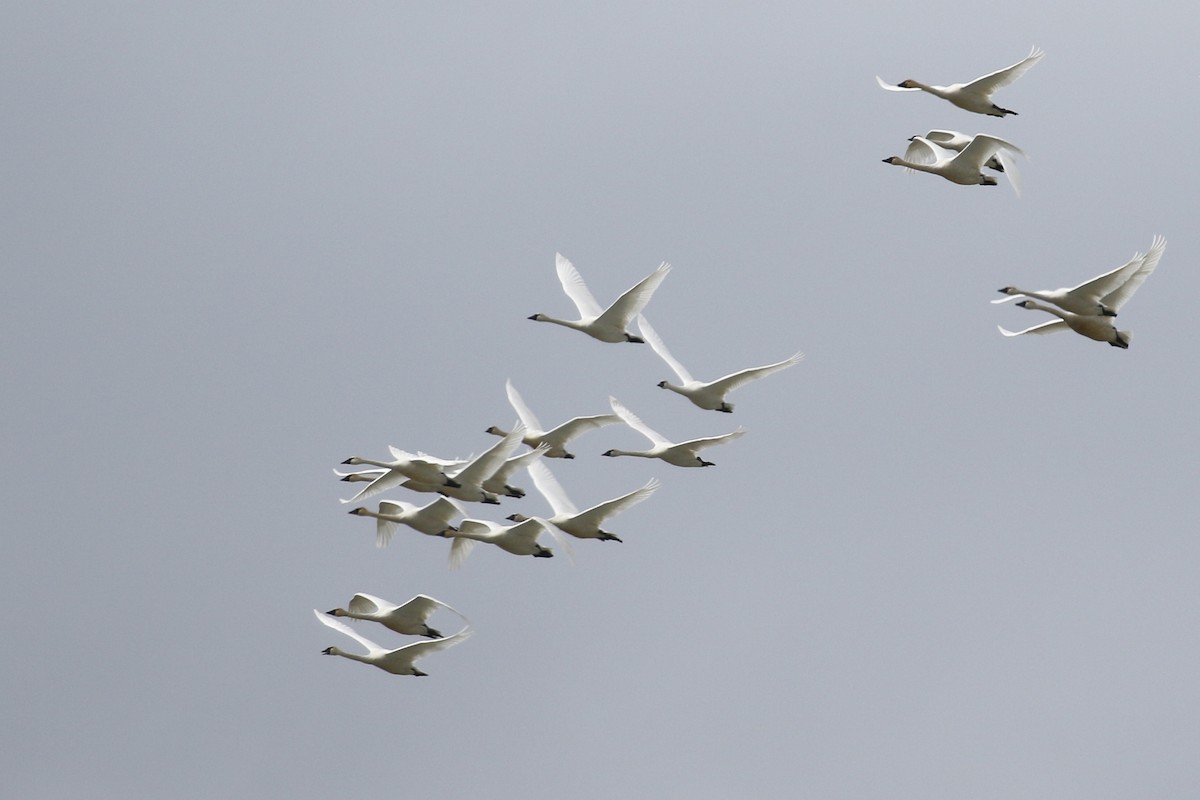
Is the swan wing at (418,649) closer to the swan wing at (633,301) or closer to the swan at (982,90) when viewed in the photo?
the swan wing at (633,301)

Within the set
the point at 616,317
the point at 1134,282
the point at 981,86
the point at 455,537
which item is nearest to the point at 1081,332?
the point at 1134,282

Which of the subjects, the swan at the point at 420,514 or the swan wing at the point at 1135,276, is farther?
the swan at the point at 420,514

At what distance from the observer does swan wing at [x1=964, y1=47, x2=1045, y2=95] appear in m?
44.1

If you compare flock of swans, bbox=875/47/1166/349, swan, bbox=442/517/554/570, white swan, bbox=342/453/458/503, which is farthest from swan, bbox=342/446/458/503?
flock of swans, bbox=875/47/1166/349

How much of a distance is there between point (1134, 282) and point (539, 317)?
37.7 ft

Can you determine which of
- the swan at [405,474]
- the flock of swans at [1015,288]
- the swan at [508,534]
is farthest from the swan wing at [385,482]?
the flock of swans at [1015,288]

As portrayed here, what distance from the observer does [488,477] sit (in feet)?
152

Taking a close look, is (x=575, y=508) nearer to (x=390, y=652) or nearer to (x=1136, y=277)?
(x=390, y=652)

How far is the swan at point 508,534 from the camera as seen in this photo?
46969 millimetres

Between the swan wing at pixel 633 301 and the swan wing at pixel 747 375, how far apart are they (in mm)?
2048

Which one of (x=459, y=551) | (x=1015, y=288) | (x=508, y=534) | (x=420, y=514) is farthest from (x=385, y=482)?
(x=1015, y=288)

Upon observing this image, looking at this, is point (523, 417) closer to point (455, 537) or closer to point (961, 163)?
point (455, 537)

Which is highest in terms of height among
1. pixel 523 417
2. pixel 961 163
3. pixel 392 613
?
pixel 961 163

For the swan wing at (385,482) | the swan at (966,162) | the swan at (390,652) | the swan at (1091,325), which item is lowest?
the swan at (390,652)
